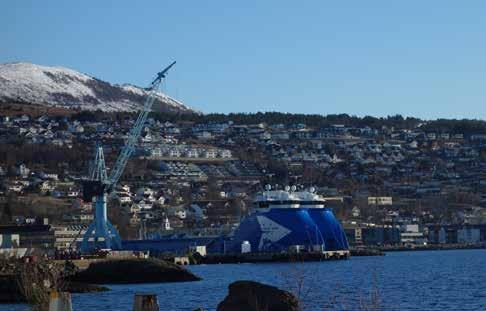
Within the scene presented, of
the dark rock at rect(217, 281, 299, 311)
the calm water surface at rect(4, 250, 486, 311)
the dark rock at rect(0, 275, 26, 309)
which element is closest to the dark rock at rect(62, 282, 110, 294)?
the calm water surface at rect(4, 250, 486, 311)

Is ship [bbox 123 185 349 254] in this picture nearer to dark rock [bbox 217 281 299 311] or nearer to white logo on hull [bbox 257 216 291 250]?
white logo on hull [bbox 257 216 291 250]

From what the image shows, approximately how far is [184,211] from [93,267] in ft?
333

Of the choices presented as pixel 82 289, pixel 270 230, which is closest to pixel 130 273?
pixel 82 289

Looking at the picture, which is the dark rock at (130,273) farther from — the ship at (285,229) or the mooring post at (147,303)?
the mooring post at (147,303)

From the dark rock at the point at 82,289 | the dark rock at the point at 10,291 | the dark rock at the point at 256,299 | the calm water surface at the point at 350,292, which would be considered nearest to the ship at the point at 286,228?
the calm water surface at the point at 350,292

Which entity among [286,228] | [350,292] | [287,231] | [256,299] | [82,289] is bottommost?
[256,299]

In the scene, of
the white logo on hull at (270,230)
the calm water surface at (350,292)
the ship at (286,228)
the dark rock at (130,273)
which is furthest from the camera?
the white logo on hull at (270,230)

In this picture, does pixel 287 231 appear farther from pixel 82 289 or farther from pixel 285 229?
pixel 82 289

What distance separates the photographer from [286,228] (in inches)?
4948

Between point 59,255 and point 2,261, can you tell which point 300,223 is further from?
point 2,261

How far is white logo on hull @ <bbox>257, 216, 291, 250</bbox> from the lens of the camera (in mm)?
125125

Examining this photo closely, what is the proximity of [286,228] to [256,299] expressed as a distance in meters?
99.0

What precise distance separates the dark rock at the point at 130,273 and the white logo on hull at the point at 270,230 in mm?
44716

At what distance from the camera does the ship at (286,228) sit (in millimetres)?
124812
